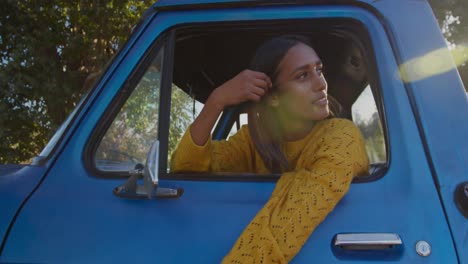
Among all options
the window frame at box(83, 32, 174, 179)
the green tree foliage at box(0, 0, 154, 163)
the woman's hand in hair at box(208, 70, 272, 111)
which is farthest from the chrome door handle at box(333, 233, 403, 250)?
the green tree foliage at box(0, 0, 154, 163)

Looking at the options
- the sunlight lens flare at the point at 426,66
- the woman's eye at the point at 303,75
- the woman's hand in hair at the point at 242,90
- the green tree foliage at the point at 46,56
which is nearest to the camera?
the sunlight lens flare at the point at 426,66

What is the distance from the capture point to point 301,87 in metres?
1.60

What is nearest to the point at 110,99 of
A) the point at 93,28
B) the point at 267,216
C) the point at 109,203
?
the point at 109,203

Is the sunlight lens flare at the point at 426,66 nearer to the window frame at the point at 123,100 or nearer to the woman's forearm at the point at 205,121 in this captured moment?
the woman's forearm at the point at 205,121

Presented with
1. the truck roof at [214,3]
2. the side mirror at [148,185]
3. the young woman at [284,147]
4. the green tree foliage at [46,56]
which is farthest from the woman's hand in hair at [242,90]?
the green tree foliage at [46,56]

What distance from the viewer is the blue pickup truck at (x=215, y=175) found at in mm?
1227

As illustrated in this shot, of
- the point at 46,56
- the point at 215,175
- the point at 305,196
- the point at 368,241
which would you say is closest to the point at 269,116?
the point at 215,175

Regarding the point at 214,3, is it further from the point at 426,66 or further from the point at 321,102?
the point at 426,66

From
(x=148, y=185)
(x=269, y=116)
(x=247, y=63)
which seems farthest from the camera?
(x=247, y=63)

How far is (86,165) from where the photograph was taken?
1430 mm

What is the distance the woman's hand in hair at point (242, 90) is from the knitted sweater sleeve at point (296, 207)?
0.33 m

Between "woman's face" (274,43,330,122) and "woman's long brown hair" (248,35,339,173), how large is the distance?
0.03 metres

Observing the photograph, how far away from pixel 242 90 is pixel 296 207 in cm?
50

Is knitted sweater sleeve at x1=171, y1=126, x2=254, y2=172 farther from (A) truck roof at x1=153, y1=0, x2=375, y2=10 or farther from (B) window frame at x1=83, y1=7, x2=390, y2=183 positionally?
(A) truck roof at x1=153, y1=0, x2=375, y2=10
